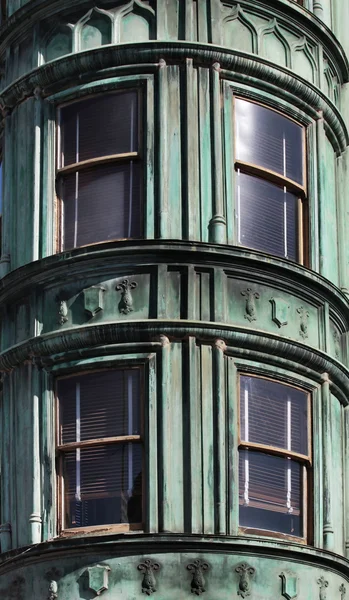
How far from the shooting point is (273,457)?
2020cm

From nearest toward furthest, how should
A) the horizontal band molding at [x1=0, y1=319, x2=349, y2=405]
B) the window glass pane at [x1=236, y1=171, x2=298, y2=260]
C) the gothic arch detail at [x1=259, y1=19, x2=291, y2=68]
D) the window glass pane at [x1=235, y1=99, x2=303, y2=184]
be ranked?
the horizontal band molding at [x1=0, y1=319, x2=349, y2=405] < the window glass pane at [x1=236, y1=171, x2=298, y2=260] < the window glass pane at [x1=235, y1=99, x2=303, y2=184] < the gothic arch detail at [x1=259, y1=19, x2=291, y2=68]

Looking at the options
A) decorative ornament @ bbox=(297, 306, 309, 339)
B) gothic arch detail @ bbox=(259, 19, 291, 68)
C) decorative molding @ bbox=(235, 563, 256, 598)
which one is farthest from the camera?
gothic arch detail @ bbox=(259, 19, 291, 68)

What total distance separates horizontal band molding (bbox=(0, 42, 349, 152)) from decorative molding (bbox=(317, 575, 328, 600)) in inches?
261

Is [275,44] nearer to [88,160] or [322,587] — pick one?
[88,160]

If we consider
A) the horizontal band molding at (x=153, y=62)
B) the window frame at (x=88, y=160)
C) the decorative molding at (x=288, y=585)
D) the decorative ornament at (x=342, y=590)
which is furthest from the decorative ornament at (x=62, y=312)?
the decorative ornament at (x=342, y=590)

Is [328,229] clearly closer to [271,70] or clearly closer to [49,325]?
[271,70]

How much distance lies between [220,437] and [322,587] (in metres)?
2.25

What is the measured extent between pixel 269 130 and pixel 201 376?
399 cm

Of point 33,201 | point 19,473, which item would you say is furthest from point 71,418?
point 33,201

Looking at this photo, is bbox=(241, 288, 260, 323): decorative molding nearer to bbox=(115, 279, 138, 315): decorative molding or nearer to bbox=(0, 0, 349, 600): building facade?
bbox=(0, 0, 349, 600): building facade

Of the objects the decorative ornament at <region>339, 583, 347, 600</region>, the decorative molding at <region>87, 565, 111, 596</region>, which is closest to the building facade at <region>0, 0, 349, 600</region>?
the decorative molding at <region>87, 565, 111, 596</region>

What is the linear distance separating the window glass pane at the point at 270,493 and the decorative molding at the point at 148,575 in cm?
138

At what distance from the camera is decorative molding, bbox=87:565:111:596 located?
18.8m

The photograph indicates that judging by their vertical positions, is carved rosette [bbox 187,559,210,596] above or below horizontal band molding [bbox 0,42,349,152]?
below
